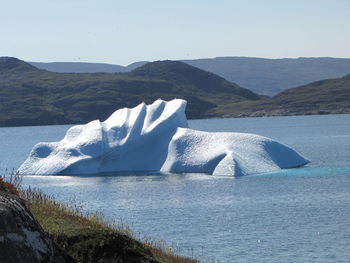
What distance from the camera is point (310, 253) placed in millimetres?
23578

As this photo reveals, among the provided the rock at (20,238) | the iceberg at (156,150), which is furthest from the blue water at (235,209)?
the rock at (20,238)

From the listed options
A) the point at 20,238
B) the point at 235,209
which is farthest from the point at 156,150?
the point at 20,238

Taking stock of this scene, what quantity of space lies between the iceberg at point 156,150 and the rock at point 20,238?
38526mm

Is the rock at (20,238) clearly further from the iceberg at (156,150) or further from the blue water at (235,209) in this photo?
the iceberg at (156,150)

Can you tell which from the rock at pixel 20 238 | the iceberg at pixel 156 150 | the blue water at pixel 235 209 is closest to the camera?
the rock at pixel 20 238

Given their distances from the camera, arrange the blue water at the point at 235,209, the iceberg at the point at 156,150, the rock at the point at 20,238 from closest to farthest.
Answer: the rock at the point at 20,238 < the blue water at the point at 235,209 < the iceberg at the point at 156,150

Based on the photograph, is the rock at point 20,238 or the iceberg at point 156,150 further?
the iceberg at point 156,150

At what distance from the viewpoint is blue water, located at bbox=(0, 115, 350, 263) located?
2467 cm

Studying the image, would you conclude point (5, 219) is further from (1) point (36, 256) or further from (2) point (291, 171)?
(2) point (291, 171)

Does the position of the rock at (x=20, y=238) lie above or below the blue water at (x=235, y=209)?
above

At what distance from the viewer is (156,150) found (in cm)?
5197

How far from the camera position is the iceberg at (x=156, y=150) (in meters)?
48.5

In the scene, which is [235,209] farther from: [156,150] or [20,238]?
[20,238]

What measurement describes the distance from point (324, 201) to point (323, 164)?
20.7 metres
